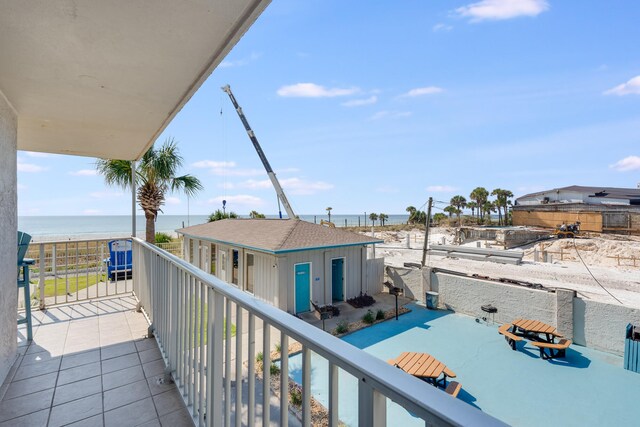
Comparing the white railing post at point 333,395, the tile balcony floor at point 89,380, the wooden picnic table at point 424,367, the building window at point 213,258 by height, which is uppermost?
the white railing post at point 333,395

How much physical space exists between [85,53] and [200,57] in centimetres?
70

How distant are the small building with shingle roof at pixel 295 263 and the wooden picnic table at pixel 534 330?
4.47 meters

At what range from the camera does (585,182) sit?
35.6m

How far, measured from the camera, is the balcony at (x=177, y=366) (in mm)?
603

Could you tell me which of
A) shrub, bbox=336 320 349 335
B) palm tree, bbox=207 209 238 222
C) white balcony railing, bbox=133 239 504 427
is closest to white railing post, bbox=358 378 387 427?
white balcony railing, bbox=133 239 504 427

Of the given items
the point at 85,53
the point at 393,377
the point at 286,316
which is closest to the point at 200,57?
the point at 85,53

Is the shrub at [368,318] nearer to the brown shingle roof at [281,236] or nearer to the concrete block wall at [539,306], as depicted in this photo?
the brown shingle roof at [281,236]

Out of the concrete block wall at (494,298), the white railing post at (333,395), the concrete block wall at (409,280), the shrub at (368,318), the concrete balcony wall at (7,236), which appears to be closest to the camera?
the white railing post at (333,395)

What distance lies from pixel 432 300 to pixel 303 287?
4.31m

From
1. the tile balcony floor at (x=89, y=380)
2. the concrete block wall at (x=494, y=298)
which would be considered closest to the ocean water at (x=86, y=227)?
the tile balcony floor at (x=89, y=380)

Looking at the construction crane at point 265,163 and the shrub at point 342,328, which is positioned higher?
the construction crane at point 265,163

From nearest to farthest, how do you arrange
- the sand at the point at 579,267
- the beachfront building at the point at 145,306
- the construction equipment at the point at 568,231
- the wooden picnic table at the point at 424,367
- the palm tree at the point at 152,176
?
the beachfront building at the point at 145,306
the wooden picnic table at the point at 424,367
the palm tree at the point at 152,176
the sand at the point at 579,267
the construction equipment at the point at 568,231

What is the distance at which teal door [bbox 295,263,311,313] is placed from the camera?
27.7ft

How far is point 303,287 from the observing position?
8562 millimetres
